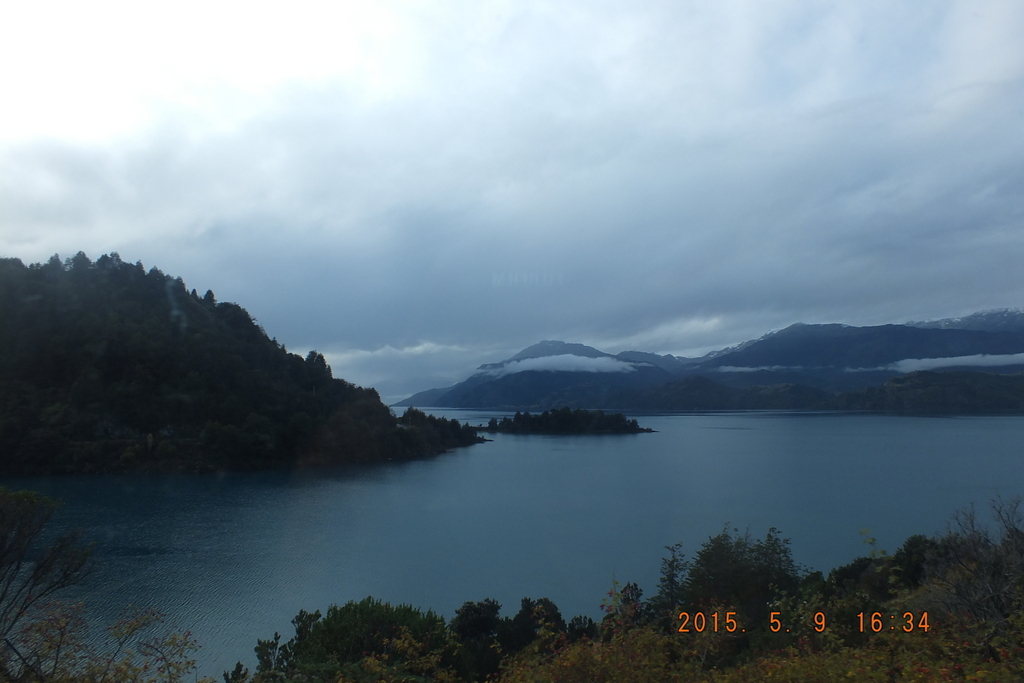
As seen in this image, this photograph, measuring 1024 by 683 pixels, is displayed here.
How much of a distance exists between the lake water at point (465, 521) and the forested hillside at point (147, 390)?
352 centimetres

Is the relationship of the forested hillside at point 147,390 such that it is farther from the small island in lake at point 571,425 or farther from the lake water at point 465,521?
the small island in lake at point 571,425

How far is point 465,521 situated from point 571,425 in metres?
59.1

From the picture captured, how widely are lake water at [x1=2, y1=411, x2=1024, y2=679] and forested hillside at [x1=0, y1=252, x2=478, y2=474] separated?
3517mm

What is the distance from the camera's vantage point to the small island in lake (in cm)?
8472

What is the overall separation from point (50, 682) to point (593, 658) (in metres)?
4.25

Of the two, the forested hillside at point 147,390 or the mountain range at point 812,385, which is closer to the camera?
the forested hillside at point 147,390

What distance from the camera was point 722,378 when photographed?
623 ft

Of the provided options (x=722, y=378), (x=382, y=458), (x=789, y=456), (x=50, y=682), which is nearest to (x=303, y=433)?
(x=382, y=458)

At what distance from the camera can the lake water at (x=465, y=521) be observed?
16.9 meters
